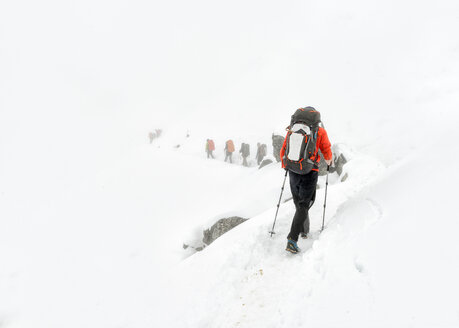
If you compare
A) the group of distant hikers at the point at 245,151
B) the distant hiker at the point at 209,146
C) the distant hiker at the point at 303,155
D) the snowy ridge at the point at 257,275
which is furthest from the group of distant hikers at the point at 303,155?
the distant hiker at the point at 209,146

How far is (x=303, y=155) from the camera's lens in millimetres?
4164

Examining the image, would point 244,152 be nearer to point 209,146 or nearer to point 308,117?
point 209,146

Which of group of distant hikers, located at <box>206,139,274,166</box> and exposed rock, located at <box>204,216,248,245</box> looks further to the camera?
group of distant hikers, located at <box>206,139,274,166</box>

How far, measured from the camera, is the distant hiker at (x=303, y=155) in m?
4.15

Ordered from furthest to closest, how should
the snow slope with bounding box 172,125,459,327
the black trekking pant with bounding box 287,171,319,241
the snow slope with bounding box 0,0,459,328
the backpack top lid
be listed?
1. the black trekking pant with bounding box 287,171,319,241
2. the backpack top lid
3. the snow slope with bounding box 0,0,459,328
4. the snow slope with bounding box 172,125,459,327

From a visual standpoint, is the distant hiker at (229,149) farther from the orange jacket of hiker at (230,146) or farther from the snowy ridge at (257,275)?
the snowy ridge at (257,275)

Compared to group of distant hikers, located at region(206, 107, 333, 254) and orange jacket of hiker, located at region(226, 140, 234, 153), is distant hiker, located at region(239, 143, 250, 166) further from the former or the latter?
group of distant hikers, located at region(206, 107, 333, 254)

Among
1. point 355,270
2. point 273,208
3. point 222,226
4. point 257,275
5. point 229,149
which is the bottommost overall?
point 222,226

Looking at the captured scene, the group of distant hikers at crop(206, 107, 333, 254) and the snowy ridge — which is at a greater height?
the group of distant hikers at crop(206, 107, 333, 254)

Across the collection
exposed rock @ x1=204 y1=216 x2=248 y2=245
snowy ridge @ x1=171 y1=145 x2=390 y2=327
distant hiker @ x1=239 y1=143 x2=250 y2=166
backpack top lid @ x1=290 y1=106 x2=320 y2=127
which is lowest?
exposed rock @ x1=204 y1=216 x2=248 y2=245

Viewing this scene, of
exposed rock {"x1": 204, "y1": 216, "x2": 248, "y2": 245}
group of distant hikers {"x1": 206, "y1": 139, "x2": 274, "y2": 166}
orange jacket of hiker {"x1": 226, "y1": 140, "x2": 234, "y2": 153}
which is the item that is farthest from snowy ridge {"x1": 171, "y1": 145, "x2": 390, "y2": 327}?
→ orange jacket of hiker {"x1": 226, "y1": 140, "x2": 234, "y2": 153}

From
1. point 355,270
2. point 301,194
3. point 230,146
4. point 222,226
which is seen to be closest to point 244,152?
point 230,146

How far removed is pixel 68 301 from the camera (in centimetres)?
799

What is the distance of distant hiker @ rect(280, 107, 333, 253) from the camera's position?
4.15 metres
